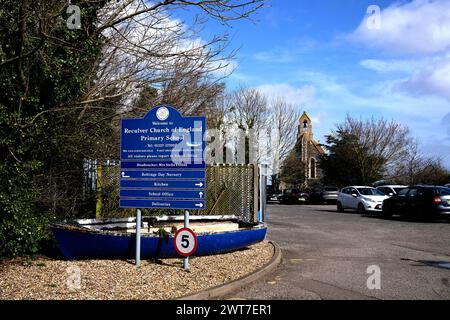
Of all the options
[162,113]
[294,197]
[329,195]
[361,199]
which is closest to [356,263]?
[162,113]

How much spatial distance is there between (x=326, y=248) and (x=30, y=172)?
7286 millimetres

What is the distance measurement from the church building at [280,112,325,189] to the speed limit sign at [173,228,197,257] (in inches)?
1958

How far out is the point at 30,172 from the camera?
926 centimetres

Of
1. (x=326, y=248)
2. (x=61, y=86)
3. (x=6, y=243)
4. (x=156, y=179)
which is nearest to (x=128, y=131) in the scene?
(x=156, y=179)

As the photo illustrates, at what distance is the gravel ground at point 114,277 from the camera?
660 cm

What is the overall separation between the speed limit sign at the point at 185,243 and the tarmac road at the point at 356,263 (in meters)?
1.23

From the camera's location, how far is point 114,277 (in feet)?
24.5

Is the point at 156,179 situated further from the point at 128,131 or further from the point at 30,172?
the point at 30,172

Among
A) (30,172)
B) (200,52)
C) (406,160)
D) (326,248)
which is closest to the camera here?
(30,172)

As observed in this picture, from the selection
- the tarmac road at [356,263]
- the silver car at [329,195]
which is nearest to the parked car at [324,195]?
the silver car at [329,195]

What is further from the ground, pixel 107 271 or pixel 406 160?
pixel 406 160

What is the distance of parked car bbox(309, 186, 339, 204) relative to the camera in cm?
3841

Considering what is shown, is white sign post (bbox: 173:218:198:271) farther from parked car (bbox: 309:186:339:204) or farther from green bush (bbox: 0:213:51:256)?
parked car (bbox: 309:186:339:204)
